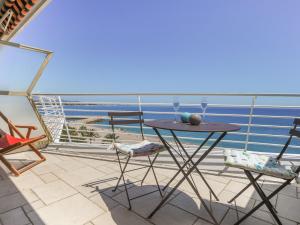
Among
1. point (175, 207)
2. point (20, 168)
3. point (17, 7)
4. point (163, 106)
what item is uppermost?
point (17, 7)

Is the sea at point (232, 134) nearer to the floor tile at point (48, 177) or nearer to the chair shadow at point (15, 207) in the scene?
the floor tile at point (48, 177)

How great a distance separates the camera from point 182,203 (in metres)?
1.69

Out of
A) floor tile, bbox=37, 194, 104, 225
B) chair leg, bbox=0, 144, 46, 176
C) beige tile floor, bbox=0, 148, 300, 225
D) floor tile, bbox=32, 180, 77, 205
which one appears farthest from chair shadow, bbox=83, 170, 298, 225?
chair leg, bbox=0, 144, 46, 176

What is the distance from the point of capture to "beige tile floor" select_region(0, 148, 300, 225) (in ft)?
4.77

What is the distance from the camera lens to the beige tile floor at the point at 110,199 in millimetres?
1454

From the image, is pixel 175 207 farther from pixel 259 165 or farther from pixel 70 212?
pixel 70 212

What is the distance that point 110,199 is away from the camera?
5.74 feet

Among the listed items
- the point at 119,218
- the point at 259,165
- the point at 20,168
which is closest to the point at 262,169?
the point at 259,165

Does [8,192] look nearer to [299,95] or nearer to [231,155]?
[231,155]

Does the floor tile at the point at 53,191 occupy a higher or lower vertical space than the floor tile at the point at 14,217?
lower

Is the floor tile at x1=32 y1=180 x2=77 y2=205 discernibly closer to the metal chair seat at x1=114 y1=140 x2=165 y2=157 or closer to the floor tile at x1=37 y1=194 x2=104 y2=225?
the floor tile at x1=37 y1=194 x2=104 y2=225

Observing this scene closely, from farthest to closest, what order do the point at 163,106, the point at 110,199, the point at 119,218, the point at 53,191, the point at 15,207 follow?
the point at 163,106, the point at 53,191, the point at 110,199, the point at 15,207, the point at 119,218

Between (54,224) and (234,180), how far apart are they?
6.26 ft

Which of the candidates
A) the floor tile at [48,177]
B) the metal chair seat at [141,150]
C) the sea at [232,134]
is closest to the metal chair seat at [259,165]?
the sea at [232,134]
